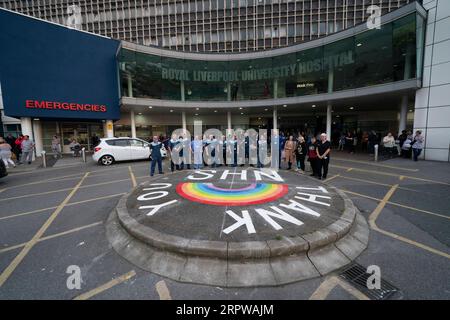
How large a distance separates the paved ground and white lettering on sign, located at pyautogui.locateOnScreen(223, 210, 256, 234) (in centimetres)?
119

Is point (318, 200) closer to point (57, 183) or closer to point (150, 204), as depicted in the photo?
point (150, 204)

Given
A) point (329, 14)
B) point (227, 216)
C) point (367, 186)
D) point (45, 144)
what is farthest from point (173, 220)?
point (329, 14)

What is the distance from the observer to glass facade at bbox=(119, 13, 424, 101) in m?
12.7

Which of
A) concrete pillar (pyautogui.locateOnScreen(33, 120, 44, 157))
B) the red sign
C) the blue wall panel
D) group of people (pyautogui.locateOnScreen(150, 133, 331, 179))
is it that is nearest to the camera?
group of people (pyautogui.locateOnScreen(150, 133, 331, 179))

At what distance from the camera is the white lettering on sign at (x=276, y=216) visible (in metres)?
3.88

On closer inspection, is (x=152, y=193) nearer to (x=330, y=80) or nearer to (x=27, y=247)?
(x=27, y=247)

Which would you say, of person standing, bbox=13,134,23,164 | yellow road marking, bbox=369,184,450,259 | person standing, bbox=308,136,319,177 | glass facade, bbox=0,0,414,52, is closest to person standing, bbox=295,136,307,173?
person standing, bbox=308,136,319,177

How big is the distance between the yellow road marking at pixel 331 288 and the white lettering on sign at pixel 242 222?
1.31 metres

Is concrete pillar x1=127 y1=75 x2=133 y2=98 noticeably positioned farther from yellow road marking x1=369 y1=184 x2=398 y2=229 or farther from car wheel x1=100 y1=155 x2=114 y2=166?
yellow road marking x1=369 y1=184 x2=398 y2=229

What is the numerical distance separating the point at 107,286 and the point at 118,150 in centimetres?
1115

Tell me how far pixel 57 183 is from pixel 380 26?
66.1 feet

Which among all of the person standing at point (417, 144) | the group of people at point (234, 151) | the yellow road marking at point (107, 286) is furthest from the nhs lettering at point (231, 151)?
the person standing at point (417, 144)

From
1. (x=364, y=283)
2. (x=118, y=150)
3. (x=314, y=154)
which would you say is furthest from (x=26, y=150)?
(x=364, y=283)

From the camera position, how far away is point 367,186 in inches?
278
